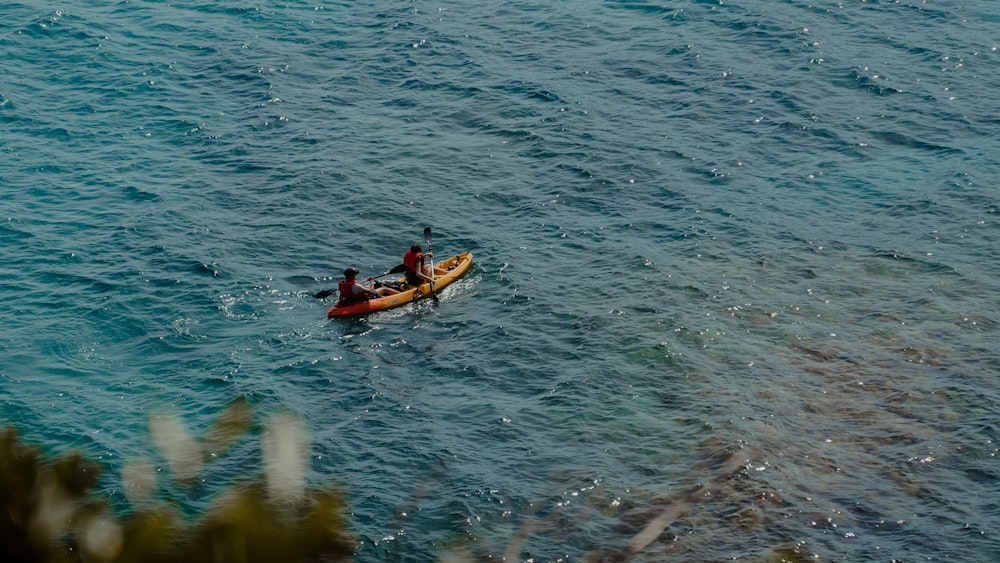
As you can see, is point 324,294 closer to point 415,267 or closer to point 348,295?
point 348,295

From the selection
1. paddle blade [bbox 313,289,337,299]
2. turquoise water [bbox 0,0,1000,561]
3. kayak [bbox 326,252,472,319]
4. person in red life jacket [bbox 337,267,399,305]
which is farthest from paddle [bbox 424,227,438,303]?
paddle blade [bbox 313,289,337,299]

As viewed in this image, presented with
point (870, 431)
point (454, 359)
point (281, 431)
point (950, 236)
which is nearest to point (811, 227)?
point (950, 236)

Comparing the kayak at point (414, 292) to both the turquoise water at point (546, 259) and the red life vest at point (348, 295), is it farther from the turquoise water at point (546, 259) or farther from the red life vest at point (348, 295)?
the turquoise water at point (546, 259)

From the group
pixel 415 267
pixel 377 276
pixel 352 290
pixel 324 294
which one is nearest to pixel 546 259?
pixel 415 267

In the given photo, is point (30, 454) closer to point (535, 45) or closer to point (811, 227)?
point (811, 227)

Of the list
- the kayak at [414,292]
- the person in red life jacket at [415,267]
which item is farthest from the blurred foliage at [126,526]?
the person in red life jacket at [415,267]
